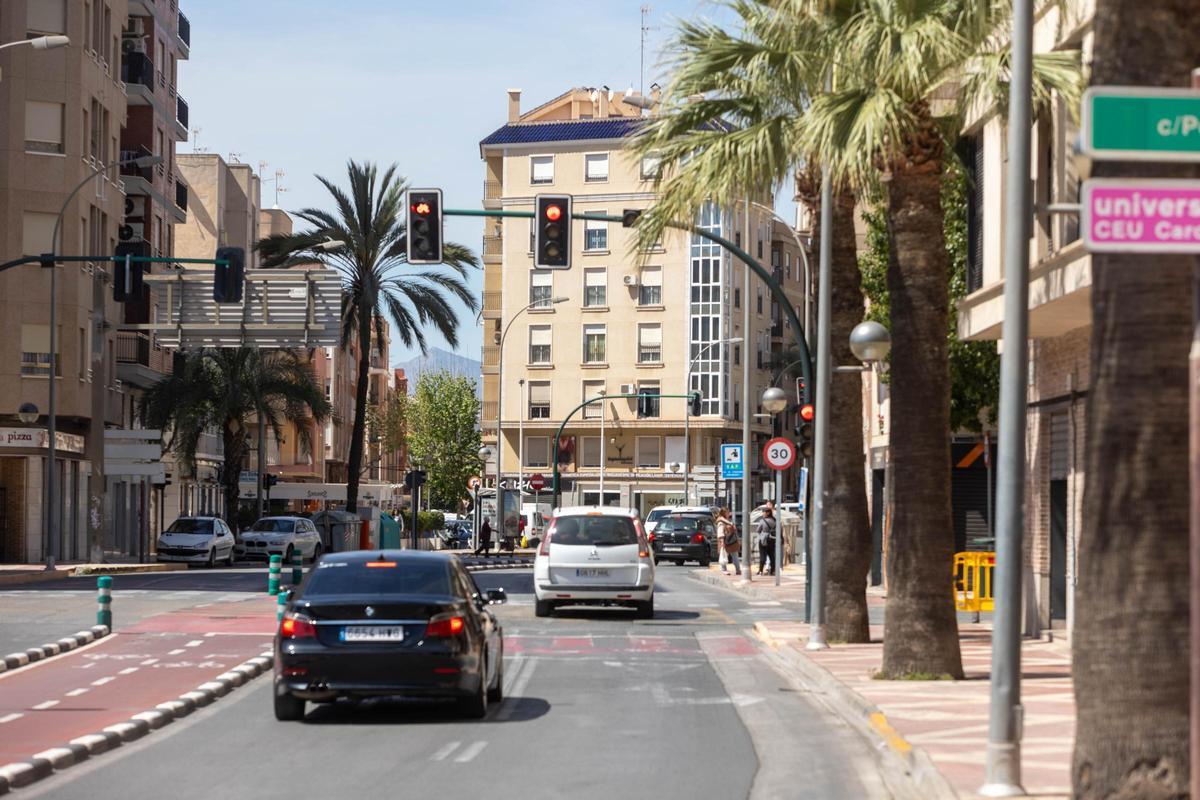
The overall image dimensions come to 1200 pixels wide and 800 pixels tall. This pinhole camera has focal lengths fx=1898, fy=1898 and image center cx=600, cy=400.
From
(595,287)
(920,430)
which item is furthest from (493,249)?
(920,430)

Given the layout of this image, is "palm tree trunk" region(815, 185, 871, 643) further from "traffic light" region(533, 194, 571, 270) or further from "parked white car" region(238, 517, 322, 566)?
"parked white car" region(238, 517, 322, 566)

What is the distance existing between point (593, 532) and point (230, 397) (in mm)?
37628

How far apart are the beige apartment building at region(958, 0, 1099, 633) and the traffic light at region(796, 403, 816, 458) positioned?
13.6ft

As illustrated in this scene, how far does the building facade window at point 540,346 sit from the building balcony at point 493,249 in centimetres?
533

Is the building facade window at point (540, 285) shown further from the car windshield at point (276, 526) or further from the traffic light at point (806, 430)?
the traffic light at point (806, 430)

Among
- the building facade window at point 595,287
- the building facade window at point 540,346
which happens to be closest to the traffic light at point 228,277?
the building facade window at point 595,287

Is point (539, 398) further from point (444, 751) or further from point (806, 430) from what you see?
point (444, 751)

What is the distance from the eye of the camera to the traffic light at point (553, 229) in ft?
89.5

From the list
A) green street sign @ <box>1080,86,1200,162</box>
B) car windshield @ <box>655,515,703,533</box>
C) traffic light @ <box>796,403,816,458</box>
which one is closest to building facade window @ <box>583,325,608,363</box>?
car windshield @ <box>655,515,703,533</box>

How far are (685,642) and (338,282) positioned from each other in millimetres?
22974

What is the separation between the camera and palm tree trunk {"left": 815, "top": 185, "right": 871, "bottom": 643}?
78.6ft

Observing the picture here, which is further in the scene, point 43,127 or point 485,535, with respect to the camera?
point 485,535

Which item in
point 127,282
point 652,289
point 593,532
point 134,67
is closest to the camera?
point 593,532

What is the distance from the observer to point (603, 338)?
336 ft
